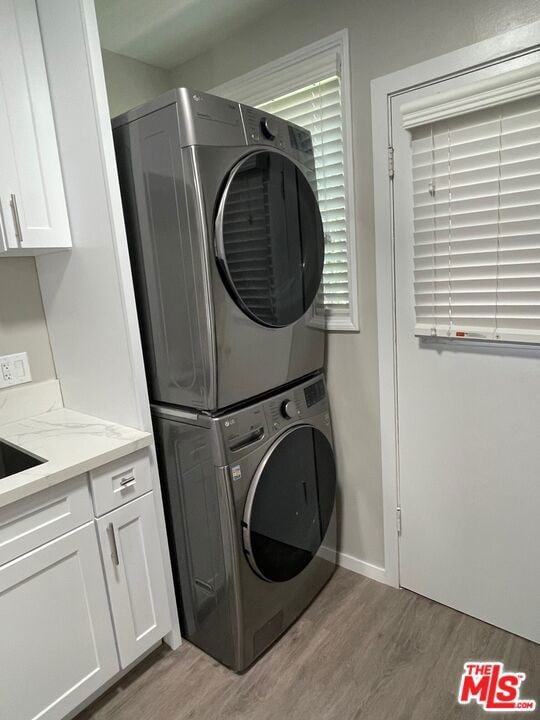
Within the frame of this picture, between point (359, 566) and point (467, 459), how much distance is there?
30.7 inches

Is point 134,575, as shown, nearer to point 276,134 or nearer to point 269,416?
point 269,416

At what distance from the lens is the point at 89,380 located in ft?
5.82

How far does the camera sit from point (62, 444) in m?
1.53

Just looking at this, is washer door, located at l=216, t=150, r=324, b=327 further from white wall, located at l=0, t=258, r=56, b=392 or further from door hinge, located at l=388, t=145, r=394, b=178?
white wall, located at l=0, t=258, r=56, b=392

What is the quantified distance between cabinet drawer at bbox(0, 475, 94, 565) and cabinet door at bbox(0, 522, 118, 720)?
3 centimetres

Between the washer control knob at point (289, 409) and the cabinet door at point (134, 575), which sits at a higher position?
the washer control knob at point (289, 409)

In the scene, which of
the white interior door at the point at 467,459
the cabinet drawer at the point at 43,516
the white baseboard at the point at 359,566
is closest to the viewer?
the cabinet drawer at the point at 43,516

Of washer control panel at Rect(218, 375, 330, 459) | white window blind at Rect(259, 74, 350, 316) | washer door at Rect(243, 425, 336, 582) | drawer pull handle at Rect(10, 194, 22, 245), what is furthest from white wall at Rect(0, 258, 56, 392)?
white window blind at Rect(259, 74, 350, 316)

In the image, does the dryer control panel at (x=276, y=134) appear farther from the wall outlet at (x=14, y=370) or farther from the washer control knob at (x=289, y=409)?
the wall outlet at (x=14, y=370)

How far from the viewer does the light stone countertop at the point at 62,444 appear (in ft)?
4.16

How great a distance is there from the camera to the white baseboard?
2.06 m

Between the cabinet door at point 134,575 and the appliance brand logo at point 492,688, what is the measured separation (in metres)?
1.07

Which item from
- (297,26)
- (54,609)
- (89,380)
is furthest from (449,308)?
(54,609)

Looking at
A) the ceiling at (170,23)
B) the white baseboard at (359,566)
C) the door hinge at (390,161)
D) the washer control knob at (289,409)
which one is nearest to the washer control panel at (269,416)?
the washer control knob at (289,409)
